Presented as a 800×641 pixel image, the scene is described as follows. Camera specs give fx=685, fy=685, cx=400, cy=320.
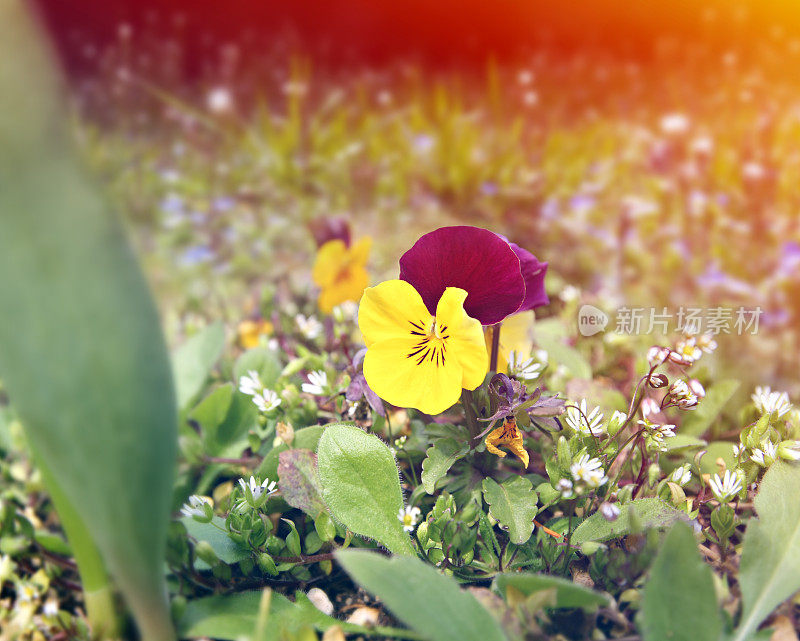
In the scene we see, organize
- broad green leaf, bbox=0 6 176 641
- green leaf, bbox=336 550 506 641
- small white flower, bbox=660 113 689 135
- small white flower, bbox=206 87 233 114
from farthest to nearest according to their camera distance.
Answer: small white flower, bbox=206 87 233 114
small white flower, bbox=660 113 689 135
green leaf, bbox=336 550 506 641
broad green leaf, bbox=0 6 176 641

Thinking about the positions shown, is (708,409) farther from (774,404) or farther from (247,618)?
(247,618)

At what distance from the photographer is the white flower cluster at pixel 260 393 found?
88cm

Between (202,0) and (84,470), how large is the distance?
3234mm

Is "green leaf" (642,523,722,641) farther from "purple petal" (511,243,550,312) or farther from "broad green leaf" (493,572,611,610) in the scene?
"purple petal" (511,243,550,312)

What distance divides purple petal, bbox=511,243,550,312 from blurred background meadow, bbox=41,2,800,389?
1.08 m

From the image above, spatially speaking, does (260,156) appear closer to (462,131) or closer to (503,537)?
(462,131)

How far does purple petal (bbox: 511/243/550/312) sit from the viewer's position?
29.7 inches

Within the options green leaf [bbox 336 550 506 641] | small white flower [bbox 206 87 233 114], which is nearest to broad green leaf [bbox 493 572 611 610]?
green leaf [bbox 336 550 506 641]

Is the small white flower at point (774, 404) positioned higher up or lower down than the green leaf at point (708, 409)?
higher up

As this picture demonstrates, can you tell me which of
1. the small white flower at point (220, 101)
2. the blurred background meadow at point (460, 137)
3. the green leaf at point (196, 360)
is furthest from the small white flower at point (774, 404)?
the small white flower at point (220, 101)

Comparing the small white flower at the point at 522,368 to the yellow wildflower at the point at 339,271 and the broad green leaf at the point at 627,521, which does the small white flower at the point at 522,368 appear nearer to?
the broad green leaf at the point at 627,521

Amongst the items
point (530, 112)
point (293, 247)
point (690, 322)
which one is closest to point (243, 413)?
point (690, 322)

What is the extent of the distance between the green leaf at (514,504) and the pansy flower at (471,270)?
184 mm

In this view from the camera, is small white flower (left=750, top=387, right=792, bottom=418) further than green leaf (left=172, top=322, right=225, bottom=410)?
No
